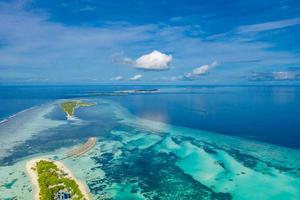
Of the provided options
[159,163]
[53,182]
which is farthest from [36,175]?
[159,163]

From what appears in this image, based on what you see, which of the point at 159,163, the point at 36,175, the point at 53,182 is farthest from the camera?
the point at 159,163

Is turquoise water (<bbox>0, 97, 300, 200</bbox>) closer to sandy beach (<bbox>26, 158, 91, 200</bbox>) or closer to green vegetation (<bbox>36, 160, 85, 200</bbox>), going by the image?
sandy beach (<bbox>26, 158, 91, 200</bbox>)

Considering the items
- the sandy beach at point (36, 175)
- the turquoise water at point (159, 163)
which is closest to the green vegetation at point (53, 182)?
the sandy beach at point (36, 175)

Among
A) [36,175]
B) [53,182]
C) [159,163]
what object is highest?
[53,182]

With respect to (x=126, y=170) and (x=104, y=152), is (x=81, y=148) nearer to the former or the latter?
(x=104, y=152)

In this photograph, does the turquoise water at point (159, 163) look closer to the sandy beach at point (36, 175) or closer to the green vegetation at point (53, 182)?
the sandy beach at point (36, 175)

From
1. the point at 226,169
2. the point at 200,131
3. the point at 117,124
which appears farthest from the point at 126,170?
the point at 117,124

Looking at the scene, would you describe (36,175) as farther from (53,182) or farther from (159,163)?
(159,163)
